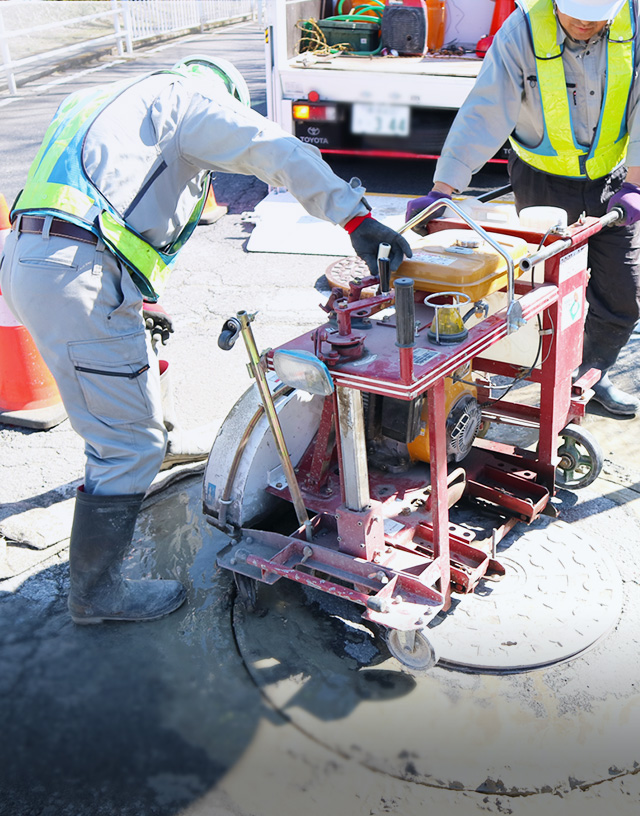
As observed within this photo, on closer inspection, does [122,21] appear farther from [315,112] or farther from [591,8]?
[591,8]

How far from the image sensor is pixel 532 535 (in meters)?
2.91

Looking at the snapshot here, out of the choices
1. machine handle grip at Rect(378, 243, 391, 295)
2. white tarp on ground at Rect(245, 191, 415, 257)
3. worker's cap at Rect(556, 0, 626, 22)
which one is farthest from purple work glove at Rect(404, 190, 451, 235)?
white tarp on ground at Rect(245, 191, 415, 257)

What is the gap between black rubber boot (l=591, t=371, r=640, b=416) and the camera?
3.73 metres

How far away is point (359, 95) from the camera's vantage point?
6.22 metres

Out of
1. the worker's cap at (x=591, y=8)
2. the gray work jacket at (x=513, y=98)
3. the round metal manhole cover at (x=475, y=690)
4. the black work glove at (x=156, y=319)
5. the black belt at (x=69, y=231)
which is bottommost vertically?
the round metal manhole cover at (x=475, y=690)

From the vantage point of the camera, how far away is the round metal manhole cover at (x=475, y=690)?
2105 millimetres

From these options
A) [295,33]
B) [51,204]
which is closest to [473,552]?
[51,204]

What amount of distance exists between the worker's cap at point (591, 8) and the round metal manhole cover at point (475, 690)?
198 cm

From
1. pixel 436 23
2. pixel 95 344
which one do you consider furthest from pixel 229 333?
pixel 436 23

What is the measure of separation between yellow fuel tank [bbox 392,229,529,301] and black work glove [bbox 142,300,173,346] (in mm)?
1151

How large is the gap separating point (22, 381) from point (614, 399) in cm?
Answer: 282

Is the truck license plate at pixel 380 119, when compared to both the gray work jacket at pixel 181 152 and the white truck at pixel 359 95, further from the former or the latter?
the gray work jacket at pixel 181 152

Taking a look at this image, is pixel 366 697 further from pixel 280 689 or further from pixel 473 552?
pixel 473 552

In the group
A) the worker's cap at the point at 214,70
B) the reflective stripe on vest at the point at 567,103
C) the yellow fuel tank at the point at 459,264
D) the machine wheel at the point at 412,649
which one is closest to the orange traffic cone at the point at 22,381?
the worker's cap at the point at 214,70
